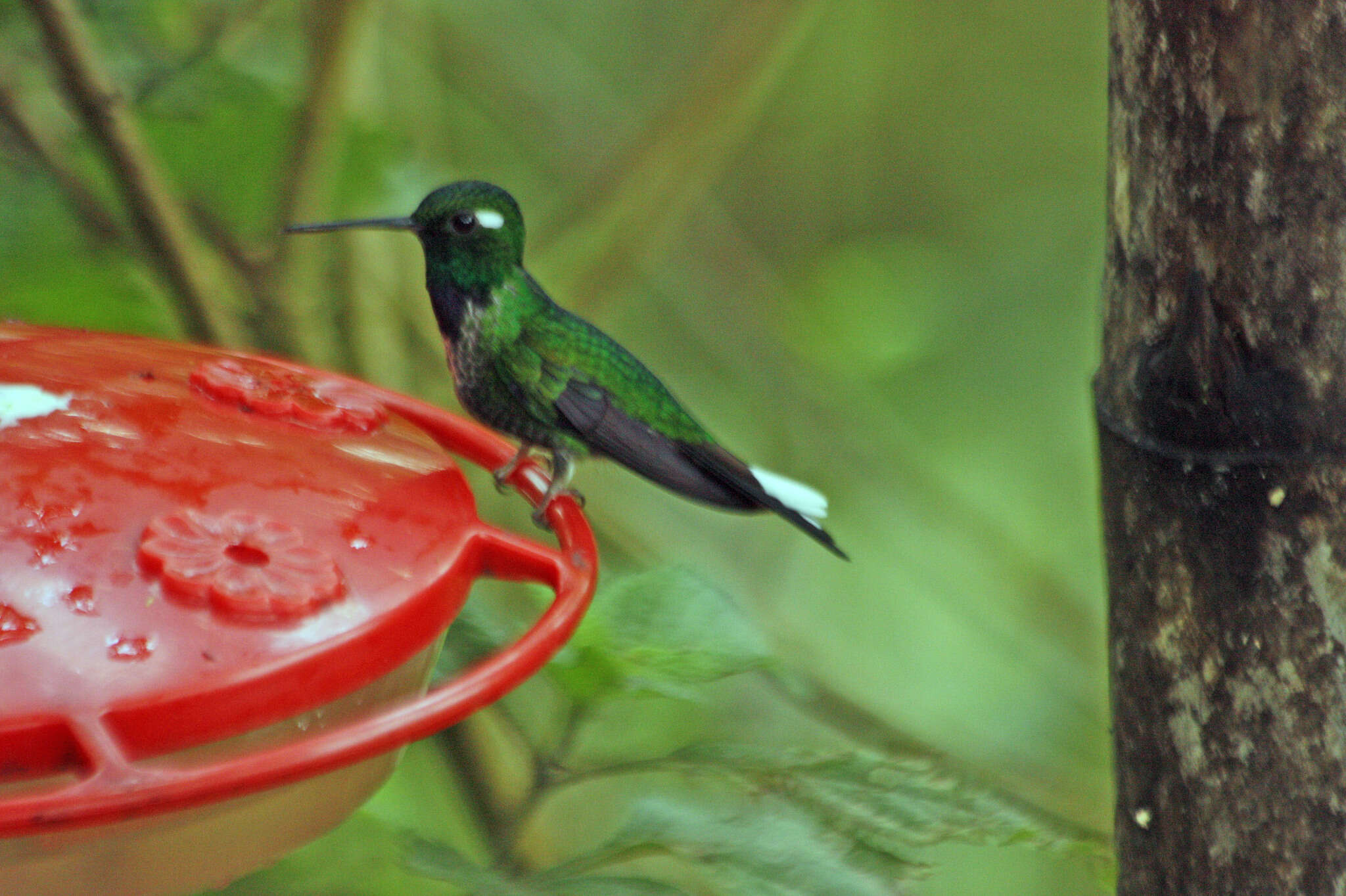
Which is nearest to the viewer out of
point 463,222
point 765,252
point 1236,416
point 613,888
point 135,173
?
point 1236,416

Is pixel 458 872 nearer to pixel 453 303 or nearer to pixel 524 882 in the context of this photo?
pixel 524 882

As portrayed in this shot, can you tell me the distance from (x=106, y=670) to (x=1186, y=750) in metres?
0.82

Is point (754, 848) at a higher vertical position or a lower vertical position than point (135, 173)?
lower

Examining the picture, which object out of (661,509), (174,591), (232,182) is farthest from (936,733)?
(174,591)

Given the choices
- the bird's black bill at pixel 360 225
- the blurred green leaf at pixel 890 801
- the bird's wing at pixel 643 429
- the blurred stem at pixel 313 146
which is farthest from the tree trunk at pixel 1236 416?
the blurred stem at pixel 313 146

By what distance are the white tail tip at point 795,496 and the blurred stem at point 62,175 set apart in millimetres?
1405

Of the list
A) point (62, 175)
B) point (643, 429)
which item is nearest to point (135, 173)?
point (62, 175)

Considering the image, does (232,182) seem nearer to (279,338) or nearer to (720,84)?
(279,338)

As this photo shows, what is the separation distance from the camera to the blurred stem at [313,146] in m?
2.50

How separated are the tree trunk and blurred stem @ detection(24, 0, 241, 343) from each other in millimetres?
1648

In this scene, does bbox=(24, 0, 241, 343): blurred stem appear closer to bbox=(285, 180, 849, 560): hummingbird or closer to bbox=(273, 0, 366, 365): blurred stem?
bbox=(273, 0, 366, 365): blurred stem

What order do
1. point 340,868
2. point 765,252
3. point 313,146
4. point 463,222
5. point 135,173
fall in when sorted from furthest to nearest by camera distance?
point 765,252
point 313,146
point 135,173
point 340,868
point 463,222

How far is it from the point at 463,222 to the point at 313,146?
87 cm

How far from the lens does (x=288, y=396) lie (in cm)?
159
